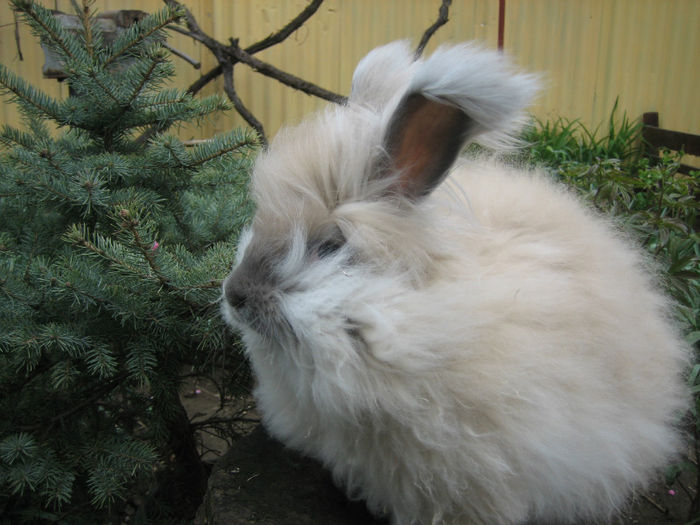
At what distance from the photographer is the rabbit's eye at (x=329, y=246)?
135 cm

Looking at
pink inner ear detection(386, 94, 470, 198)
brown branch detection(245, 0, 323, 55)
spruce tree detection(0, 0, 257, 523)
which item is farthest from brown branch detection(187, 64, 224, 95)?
pink inner ear detection(386, 94, 470, 198)

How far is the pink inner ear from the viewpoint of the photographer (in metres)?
1.29

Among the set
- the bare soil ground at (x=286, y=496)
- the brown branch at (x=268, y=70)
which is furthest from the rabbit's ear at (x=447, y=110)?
the brown branch at (x=268, y=70)

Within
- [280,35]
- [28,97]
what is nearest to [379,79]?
[28,97]

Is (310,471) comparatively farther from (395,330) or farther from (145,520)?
(395,330)

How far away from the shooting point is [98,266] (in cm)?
162

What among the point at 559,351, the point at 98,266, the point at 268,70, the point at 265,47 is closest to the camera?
the point at 559,351

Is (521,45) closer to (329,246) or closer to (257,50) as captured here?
(257,50)

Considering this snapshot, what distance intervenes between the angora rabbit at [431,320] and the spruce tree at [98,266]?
0.31 meters

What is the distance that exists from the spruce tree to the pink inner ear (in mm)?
572

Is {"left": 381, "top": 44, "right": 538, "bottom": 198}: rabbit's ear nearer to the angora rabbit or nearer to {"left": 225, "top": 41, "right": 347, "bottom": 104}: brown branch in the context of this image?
the angora rabbit

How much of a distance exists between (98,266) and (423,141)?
3.04 ft

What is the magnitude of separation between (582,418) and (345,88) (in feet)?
12.6

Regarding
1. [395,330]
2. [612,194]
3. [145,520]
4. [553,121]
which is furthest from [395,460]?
[553,121]
